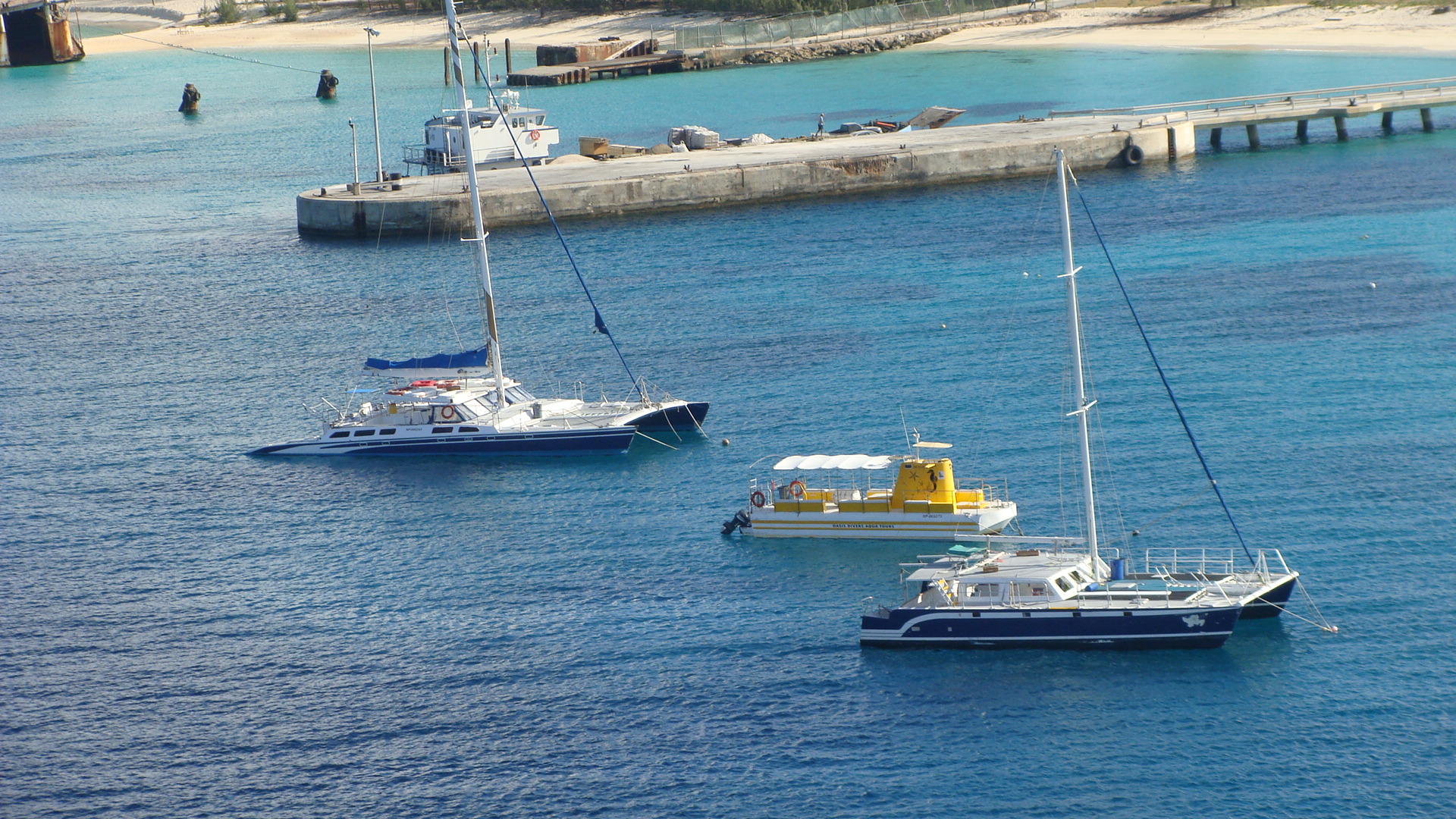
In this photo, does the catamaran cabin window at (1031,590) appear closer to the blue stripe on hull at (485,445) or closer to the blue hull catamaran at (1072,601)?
the blue hull catamaran at (1072,601)

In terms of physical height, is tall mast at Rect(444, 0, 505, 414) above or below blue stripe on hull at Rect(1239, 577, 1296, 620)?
above

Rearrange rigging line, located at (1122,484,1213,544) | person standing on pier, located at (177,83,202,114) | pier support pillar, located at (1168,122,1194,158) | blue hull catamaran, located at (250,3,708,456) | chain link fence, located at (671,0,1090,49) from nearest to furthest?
rigging line, located at (1122,484,1213,544)
blue hull catamaran, located at (250,3,708,456)
pier support pillar, located at (1168,122,1194,158)
person standing on pier, located at (177,83,202,114)
chain link fence, located at (671,0,1090,49)

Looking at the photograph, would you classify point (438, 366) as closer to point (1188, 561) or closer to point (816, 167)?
point (1188, 561)

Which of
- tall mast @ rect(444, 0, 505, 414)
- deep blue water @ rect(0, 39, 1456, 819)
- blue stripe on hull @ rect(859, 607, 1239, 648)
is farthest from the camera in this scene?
tall mast @ rect(444, 0, 505, 414)

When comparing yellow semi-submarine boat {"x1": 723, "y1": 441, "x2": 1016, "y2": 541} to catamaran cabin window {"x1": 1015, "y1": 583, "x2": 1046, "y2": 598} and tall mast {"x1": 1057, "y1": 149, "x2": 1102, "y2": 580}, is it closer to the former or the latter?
tall mast {"x1": 1057, "y1": 149, "x2": 1102, "y2": 580}

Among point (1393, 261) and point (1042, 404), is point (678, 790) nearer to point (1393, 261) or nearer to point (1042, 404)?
point (1042, 404)

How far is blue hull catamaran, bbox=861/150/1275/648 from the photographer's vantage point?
133 ft

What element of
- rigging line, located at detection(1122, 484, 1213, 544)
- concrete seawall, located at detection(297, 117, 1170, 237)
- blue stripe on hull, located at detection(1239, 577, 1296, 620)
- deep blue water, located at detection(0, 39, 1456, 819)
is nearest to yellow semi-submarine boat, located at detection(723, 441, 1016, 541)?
deep blue water, located at detection(0, 39, 1456, 819)

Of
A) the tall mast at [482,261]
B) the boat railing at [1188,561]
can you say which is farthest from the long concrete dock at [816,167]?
the boat railing at [1188,561]

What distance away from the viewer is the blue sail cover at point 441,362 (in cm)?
6162

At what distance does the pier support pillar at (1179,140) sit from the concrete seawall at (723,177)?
0.12 meters

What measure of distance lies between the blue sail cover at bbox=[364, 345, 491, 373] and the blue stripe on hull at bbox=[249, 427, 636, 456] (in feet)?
10.4

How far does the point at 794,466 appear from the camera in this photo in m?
50.7

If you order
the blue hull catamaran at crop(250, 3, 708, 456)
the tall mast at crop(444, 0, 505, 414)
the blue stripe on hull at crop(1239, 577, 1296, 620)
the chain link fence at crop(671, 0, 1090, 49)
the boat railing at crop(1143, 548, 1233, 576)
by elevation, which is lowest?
the blue stripe on hull at crop(1239, 577, 1296, 620)
